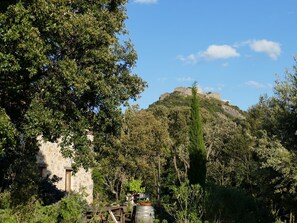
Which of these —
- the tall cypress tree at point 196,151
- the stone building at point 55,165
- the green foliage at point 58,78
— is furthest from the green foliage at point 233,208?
the stone building at point 55,165

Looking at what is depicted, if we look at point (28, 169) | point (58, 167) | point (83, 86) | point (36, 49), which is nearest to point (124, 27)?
point (83, 86)

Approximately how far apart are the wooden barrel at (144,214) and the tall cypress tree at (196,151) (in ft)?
18.9

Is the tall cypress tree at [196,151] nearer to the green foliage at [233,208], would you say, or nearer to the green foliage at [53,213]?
the green foliage at [233,208]

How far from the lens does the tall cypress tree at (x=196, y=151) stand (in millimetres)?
23266

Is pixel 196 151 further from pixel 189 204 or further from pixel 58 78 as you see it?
pixel 58 78

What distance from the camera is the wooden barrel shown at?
58.9 feet

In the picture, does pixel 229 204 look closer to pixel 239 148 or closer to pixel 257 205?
pixel 257 205

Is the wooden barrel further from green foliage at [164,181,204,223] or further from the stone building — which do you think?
the stone building

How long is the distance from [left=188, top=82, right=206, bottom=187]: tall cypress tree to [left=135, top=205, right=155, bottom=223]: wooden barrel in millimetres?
5768

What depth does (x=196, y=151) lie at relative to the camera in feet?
79.8

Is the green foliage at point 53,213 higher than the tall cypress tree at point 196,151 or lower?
lower

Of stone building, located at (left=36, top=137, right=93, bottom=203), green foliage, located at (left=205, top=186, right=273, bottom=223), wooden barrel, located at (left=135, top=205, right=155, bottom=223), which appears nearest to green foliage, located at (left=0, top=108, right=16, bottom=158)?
green foliage, located at (left=205, top=186, right=273, bottom=223)

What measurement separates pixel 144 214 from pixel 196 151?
7410mm

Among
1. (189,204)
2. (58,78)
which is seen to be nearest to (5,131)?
(58,78)
